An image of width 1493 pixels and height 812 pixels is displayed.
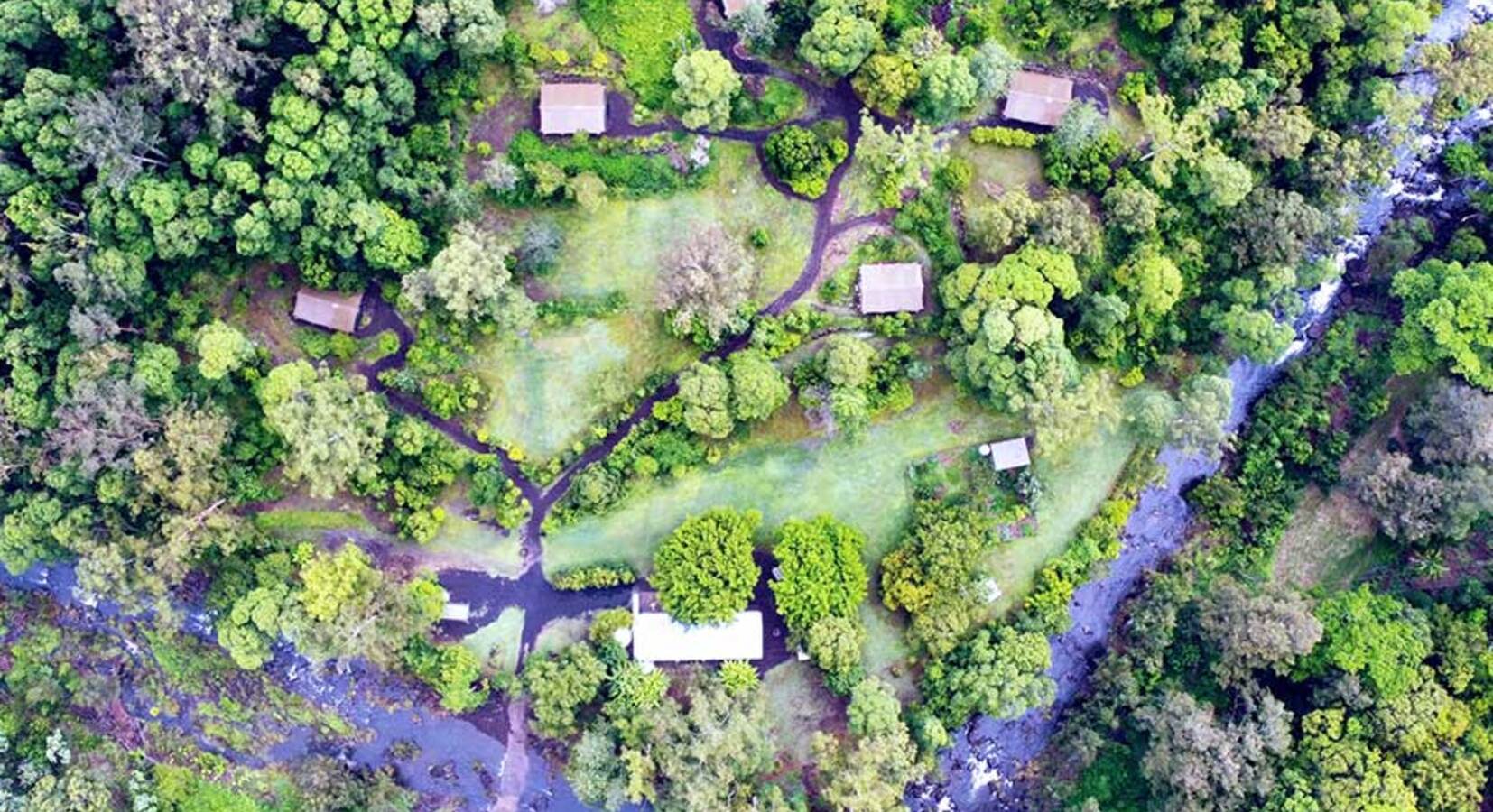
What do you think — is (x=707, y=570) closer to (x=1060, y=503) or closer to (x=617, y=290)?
(x=617, y=290)

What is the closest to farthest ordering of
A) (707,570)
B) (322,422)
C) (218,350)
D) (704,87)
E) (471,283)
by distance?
(322,422) → (218,350) → (471,283) → (704,87) → (707,570)

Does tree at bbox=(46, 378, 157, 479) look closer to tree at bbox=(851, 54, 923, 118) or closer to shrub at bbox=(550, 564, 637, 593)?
shrub at bbox=(550, 564, 637, 593)

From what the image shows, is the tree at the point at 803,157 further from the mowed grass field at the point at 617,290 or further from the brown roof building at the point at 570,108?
the brown roof building at the point at 570,108

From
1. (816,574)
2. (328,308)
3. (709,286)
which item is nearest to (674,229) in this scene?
(709,286)

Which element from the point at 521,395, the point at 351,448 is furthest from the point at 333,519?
the point at 521,395

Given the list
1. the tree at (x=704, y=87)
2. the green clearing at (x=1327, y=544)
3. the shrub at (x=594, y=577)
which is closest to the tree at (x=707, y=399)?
the shrub at (x=594, y=577)

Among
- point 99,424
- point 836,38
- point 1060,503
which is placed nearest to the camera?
point 99,424

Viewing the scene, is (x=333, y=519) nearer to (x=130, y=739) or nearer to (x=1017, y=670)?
(x=130, y=739)
